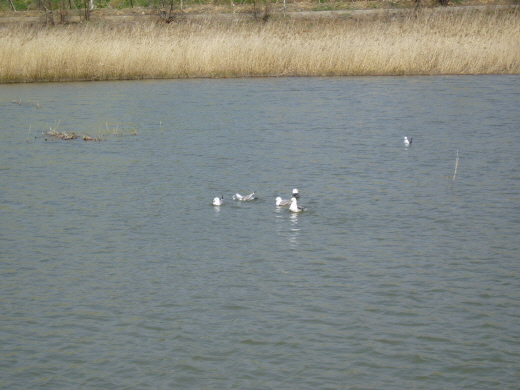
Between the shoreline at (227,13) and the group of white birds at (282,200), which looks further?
the shoreline at (227,13)

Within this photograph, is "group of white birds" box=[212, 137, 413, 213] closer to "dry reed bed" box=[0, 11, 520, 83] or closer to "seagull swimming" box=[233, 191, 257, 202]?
"seagull swimming" box=[233, 191, 257, 202]

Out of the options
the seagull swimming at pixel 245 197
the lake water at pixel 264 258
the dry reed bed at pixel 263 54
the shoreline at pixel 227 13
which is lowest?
the lake water at pixel 264 258

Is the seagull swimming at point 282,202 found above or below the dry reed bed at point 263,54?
below

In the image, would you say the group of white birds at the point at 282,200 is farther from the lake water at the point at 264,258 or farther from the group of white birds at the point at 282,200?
the lake water at the point at 264,258

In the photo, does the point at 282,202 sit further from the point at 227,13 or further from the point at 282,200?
the point at 227,13

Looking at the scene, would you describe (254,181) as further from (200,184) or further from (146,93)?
(146,93)

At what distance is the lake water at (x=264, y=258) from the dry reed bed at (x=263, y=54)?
288 inches

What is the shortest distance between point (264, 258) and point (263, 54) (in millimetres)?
17102

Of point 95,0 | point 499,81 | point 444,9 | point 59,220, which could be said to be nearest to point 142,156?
point 59,220

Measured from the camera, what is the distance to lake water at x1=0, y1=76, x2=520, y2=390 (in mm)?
5324

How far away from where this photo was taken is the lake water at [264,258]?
5.32m

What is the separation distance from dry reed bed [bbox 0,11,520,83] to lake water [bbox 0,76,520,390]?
732cm

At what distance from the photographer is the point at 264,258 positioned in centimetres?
748

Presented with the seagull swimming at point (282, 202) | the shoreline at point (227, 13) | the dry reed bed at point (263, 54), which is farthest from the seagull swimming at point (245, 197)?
the shoreline at point (227, 13)
